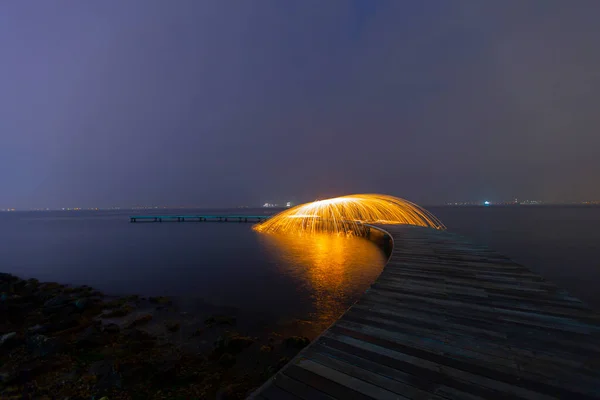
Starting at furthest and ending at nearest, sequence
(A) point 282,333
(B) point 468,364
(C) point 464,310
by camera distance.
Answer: (A) point 282,333 < (C) point 464,310 < (B) point 468,364

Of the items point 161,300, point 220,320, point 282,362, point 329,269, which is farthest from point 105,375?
point 329,269

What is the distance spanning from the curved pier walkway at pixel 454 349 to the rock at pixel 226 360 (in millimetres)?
3437

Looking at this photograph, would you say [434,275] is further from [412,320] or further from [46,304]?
[46,304]

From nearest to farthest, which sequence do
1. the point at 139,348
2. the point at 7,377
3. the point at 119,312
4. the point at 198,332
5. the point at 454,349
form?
the point at 454,349, the point at 7,377, the point at 139,348, the point at 198,332, the point at 119,312

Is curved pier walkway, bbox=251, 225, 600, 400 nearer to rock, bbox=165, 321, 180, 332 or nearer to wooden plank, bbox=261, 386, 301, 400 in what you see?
wooden plank, bbox=261, 386, 301, 400

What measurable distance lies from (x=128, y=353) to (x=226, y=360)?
2.89 meters

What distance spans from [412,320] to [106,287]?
15505 mm

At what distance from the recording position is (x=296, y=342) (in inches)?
278

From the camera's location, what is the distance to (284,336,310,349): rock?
→ 23.0 ft

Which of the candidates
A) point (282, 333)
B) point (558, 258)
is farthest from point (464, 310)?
point (558, 258)

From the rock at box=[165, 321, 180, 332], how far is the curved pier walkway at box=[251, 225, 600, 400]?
20.9 ft

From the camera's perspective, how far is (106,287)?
13.6 meters

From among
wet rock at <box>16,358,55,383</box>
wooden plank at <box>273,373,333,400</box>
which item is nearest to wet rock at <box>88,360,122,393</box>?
wet rock at <box>16,358,55,383</box>

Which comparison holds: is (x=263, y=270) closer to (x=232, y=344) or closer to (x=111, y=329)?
(x=111, y=329)
